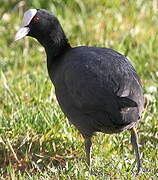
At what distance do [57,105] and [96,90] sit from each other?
123 cm

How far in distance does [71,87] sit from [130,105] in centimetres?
49

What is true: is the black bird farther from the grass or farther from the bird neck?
the grass

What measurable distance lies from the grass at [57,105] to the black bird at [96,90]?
0.25 metres

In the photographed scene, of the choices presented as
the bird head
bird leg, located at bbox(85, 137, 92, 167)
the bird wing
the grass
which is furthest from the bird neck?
bird leg, located at bbox(85, 137, 92, 167)

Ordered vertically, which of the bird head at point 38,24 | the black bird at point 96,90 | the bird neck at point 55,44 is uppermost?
the bird head at point 38,24

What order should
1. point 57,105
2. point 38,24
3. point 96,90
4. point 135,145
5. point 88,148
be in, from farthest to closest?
point 57,105, point 38,24, point 135,145, point 88,148, point 96,90

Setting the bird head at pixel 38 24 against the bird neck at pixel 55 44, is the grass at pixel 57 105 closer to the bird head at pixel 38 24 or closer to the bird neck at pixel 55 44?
the bird neck at pixel 55 44

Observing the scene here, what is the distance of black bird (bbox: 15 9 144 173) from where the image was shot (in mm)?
4152

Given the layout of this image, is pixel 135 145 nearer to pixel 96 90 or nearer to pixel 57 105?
pixel 96 90

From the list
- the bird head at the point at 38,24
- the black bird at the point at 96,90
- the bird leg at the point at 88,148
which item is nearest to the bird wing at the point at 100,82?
the black bird at the point at 96,90

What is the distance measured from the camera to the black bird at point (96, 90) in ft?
13.6

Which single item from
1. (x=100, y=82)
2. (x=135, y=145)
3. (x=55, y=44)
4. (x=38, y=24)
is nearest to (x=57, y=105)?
(x=55, y=44)

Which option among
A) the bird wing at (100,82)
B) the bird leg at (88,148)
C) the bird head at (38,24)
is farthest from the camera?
the bird head at (38,24)

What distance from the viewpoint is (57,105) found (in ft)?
17.6
